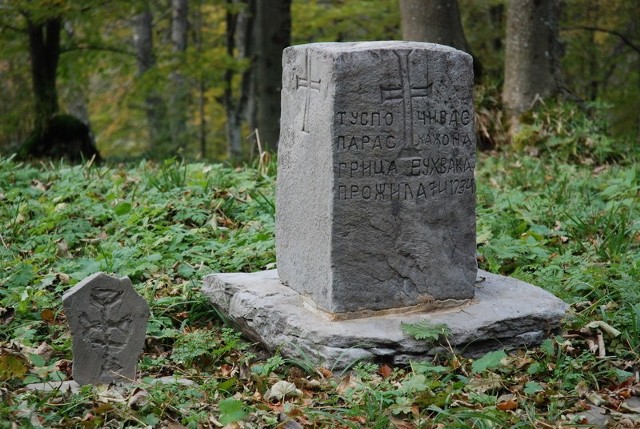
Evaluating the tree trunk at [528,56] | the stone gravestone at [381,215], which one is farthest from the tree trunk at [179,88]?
the stone gravestone at [381,215]

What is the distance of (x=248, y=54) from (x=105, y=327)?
13.0 m

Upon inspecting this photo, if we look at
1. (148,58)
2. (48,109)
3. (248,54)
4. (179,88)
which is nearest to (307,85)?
(48,109)

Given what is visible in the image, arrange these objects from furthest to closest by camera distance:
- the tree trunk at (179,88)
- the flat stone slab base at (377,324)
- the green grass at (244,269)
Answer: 1. the tree trunk at (179,88)
2. the flat stone slab base at (377,324)
3. the green grass at (244,269)

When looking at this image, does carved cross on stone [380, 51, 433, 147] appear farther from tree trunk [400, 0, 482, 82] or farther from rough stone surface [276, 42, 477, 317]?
tree trunk [400, 0, 482, 82]

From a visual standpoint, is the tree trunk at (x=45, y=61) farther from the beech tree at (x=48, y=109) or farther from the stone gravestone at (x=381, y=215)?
the stone gravestone at (x=381, y=215)


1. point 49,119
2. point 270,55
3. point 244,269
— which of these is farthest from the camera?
point 49,119

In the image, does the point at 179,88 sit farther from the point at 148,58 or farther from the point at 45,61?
the point at 45,61

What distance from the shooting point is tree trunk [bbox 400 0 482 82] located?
32.9ft

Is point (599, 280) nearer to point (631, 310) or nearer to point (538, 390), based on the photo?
point (631, 310)

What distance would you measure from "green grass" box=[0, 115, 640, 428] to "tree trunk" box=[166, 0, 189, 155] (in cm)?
812

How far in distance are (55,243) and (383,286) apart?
282cm

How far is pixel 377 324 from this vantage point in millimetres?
4641

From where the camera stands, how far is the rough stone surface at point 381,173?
15.0 feet

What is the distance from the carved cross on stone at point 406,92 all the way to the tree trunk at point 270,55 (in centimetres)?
638
